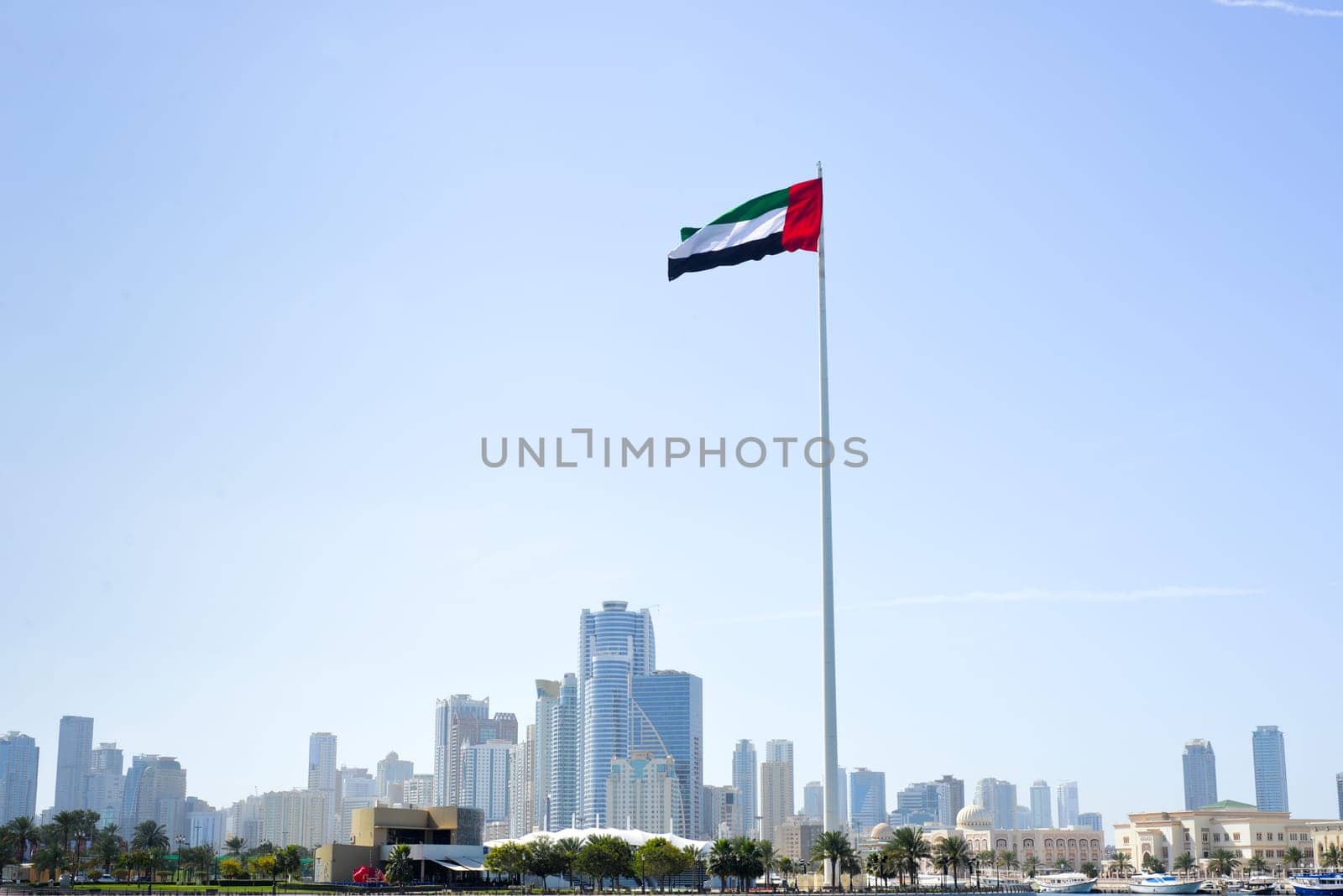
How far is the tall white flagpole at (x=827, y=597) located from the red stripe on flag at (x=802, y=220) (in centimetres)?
59

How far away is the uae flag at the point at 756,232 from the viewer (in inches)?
2263

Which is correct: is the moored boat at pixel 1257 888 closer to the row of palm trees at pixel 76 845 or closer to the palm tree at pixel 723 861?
the palm tree at pixel 723 861

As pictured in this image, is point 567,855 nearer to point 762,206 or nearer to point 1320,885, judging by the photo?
point 1320,885

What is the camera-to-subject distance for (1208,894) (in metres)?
187

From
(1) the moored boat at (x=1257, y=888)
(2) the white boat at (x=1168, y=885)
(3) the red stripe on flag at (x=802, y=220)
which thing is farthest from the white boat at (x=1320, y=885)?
(3) the red stripe on flag at (x=802, y=220)

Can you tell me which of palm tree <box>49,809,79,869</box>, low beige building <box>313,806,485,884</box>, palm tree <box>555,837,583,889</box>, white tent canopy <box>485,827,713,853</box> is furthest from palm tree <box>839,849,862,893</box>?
palm tree <box>49,809,79,869</box>

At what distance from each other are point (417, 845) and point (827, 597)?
115m

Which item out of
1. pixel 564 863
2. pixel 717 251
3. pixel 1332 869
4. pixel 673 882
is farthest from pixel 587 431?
pixel 1332 869

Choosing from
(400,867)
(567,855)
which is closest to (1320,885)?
(567,855)

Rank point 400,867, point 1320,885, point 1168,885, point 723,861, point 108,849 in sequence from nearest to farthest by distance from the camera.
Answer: point 723,861 → point 400,867 → point 1320,885 → point 108,849 → point 1168,885

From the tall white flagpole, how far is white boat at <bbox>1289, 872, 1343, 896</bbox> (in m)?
118

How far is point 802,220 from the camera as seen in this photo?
58.1 meters

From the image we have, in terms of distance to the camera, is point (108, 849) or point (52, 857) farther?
point (108, 849)

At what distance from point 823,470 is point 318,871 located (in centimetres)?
11849
